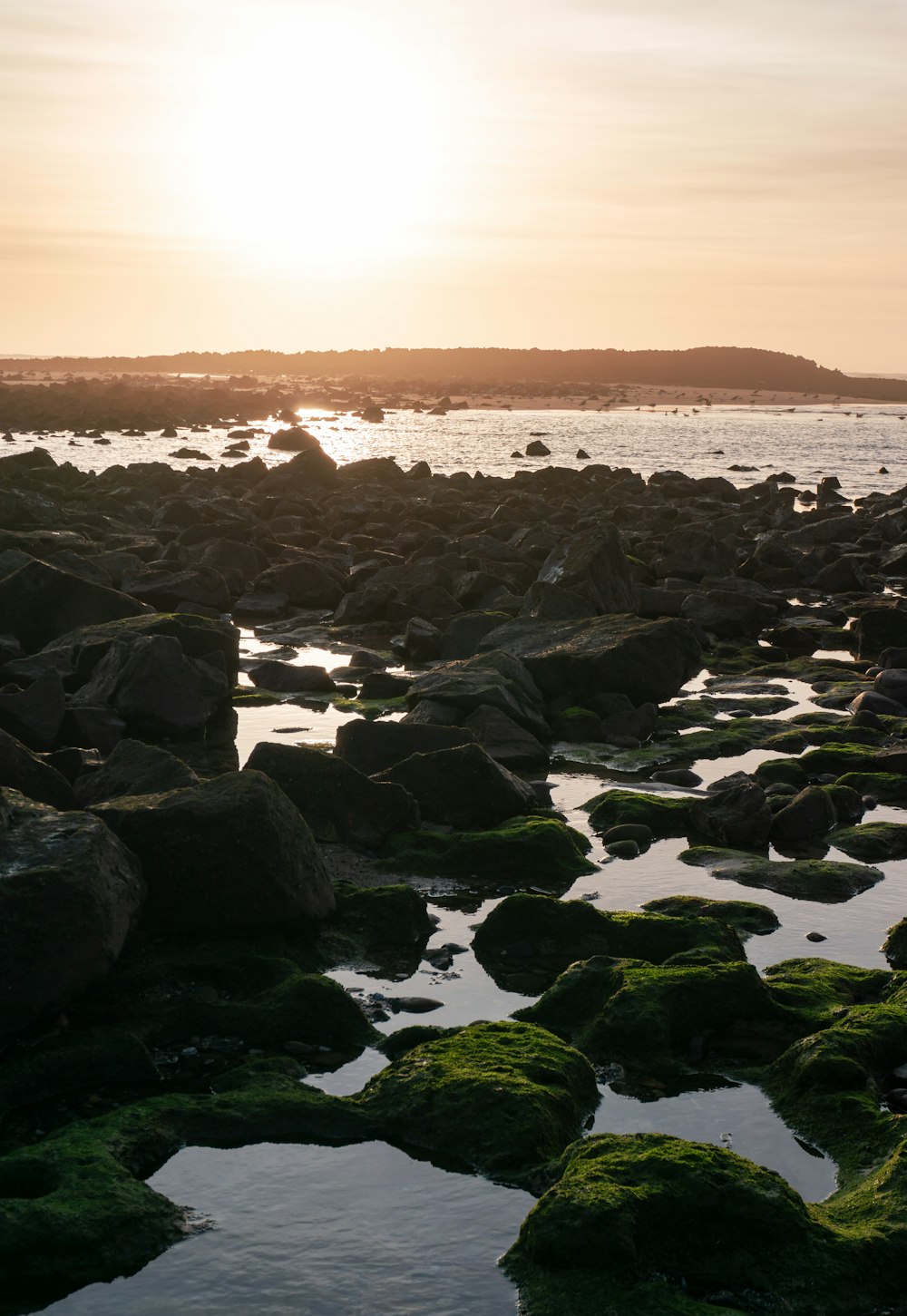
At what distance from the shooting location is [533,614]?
21109 mm

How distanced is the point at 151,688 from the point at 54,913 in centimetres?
811

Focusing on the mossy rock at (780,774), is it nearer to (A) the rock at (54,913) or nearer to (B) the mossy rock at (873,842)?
(B) the mossy rock at (873,842)

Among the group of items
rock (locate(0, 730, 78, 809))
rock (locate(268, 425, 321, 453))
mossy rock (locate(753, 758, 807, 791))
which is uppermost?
rock (locate(268, 425, 321, 453))

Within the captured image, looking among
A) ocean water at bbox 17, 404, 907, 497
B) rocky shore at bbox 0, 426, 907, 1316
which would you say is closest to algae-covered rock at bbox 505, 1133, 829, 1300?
rocky shore at bbox 0, 426, 907, 1316

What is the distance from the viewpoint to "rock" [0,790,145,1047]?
28.3 ft

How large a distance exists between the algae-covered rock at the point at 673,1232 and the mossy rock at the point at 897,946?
13.5 feet

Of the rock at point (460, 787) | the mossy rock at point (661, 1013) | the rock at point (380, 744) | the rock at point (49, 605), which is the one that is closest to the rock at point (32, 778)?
the rock at point (460, 787)

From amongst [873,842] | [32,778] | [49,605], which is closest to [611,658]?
[873,842]

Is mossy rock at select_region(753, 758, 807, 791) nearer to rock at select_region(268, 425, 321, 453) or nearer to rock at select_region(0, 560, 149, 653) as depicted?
rock at select_region(0, 560, 149, 653)

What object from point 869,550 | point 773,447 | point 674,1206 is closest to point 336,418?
point 773,447

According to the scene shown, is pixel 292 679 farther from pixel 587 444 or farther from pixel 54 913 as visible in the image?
pixel 587 444

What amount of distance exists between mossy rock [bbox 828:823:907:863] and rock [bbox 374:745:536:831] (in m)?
3.21

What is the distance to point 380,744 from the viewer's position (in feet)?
48.2

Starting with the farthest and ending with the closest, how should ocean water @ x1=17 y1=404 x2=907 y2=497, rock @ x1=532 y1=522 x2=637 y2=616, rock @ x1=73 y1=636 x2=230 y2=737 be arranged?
ocean water @ x1=17 y1=404 x2=907 y2=497
rock @ x1=532 y1=522 x2=637 y2=616
rock @ x1=73 y1=636 x2=230 y2=737
